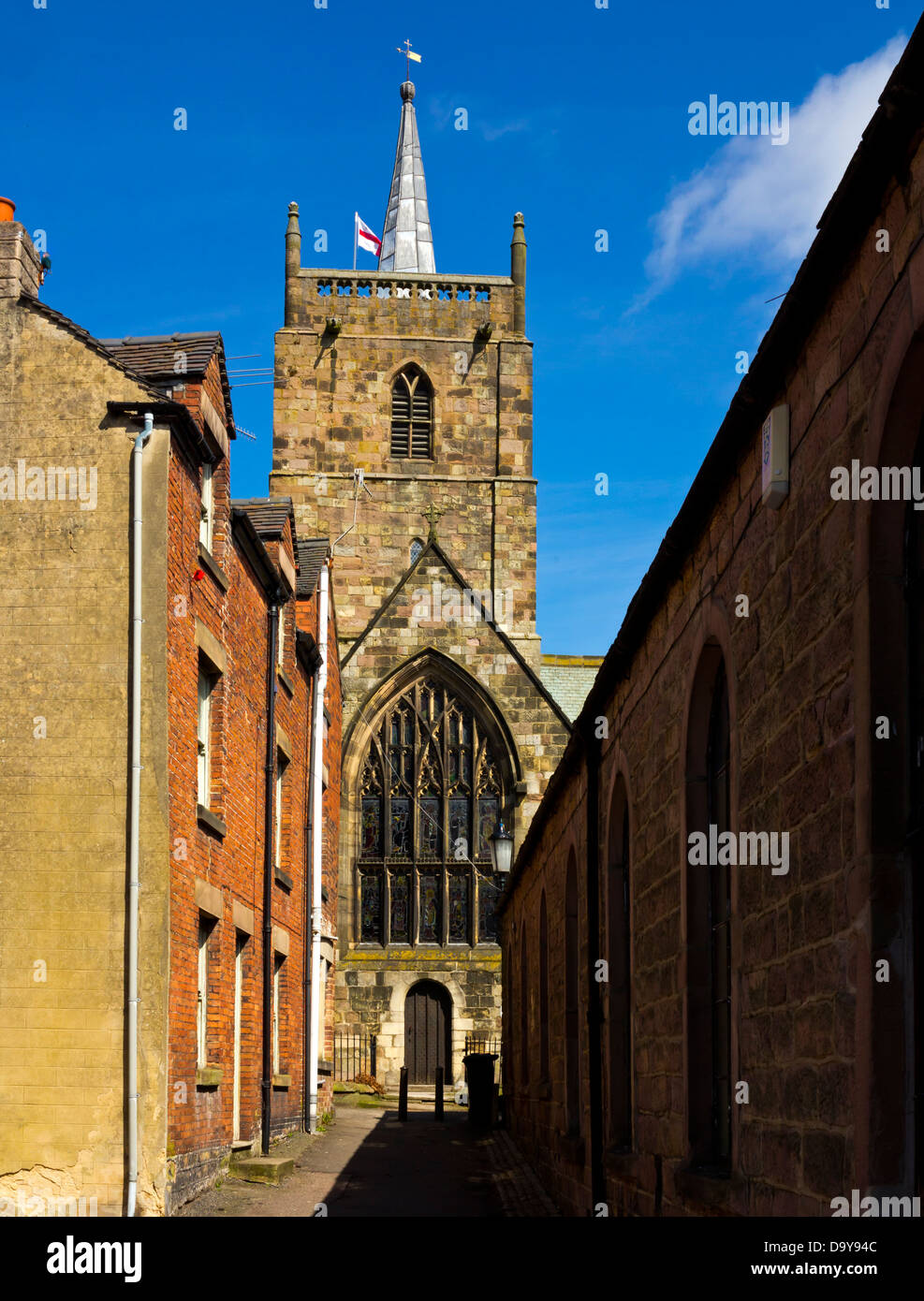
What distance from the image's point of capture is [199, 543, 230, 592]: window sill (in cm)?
1477

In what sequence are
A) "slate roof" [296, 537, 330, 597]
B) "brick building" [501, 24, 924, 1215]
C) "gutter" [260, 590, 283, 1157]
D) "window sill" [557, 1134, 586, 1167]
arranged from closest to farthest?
"brick building" [501, 24, 924, 1215], "window sill" [557, 1134, 586, 1167], "gutter" [260, 590, 283, 1157], "slate roof" [296, 537, 330, 597]

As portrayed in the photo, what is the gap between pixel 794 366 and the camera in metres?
5.79

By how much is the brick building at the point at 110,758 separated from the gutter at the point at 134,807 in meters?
0.02

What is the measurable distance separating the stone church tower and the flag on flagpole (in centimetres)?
314

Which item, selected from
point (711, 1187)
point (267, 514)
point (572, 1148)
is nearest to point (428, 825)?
point (267, 514)

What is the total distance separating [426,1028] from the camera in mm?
34812

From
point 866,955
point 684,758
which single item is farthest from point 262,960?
point 866,955

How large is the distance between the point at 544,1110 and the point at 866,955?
13995 mm

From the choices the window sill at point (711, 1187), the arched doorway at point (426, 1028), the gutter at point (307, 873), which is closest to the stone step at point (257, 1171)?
the gutter at point (307, 873)

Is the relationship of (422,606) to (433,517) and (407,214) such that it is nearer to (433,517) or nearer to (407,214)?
(433,517)

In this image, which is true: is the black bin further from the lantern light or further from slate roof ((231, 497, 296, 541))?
slate roof ((231, 497, 296, 541))

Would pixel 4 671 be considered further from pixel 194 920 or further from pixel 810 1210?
pixel 810 1210

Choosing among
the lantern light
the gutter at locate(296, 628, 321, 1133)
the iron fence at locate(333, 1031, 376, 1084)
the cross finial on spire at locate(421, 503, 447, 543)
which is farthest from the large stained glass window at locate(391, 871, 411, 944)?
the gutter at locate(296, 628, 321, 1133)

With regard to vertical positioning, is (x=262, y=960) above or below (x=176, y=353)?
below
